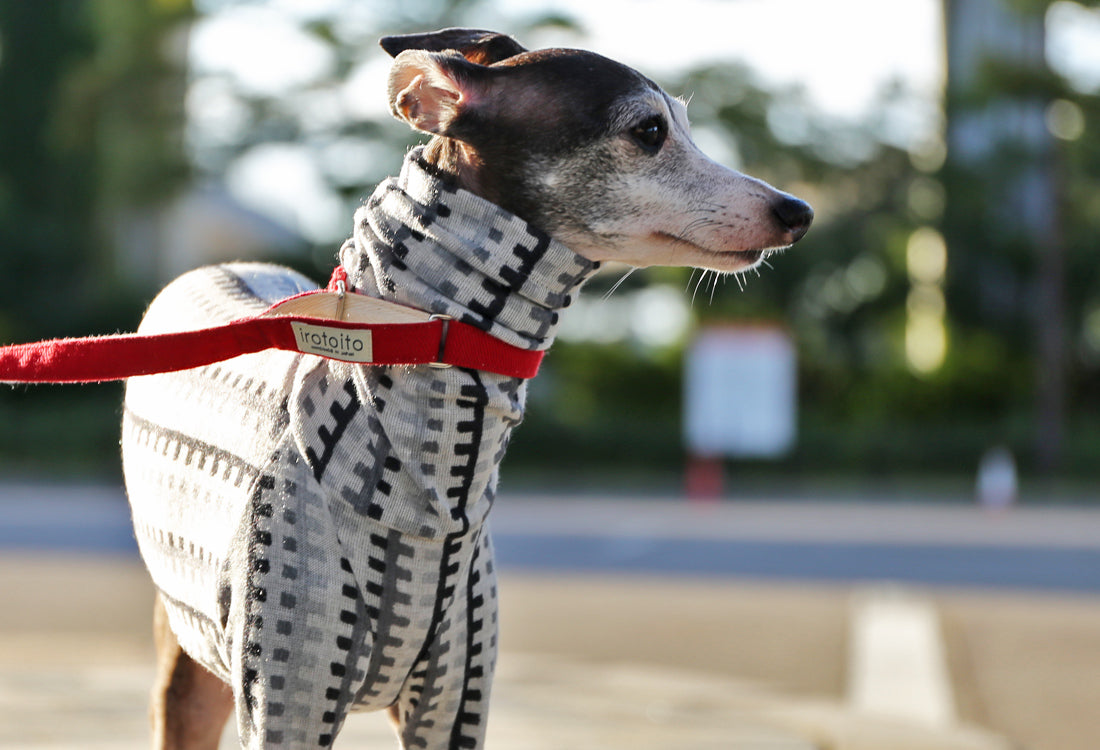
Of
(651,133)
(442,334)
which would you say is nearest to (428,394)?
(442,334)

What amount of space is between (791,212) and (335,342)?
900 mm

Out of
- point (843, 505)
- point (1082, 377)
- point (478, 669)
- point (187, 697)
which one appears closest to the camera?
point (478, 669)

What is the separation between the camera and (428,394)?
7.91ft

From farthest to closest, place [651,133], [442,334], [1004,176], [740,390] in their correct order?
[1004,176] < [740,390] < [651,133] < [442,334]

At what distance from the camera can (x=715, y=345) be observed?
832 inches

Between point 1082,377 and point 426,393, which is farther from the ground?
point 426,393

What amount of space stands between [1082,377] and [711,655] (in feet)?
72.7

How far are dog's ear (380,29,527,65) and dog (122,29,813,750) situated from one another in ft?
0.82

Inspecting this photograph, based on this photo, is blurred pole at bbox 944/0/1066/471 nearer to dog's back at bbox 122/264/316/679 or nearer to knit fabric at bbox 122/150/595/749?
dog's back at bbox 122/264/316/679

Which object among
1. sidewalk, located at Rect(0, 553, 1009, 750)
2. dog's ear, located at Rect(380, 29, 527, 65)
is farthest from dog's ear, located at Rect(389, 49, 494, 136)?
sidewalk, located at Rect(0, 553, 1009, 750)

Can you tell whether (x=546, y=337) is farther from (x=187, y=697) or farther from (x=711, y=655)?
(x=711, y=655)

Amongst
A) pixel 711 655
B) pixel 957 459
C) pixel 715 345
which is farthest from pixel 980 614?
pixel 957 459

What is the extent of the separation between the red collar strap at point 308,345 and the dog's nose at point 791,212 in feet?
1.82

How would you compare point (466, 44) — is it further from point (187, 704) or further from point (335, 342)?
point (187, 704)
